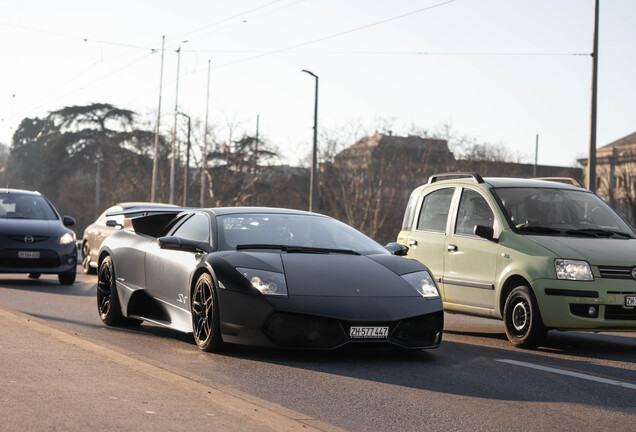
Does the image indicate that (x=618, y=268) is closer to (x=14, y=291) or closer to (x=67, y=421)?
(x=67, y=421)

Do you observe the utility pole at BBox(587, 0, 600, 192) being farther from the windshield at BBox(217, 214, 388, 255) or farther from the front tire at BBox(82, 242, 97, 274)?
the windshield at BBox(217, 214, 388, 255)

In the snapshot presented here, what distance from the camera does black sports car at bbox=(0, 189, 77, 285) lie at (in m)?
17.0

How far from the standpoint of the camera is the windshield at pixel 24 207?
1795 centimetres

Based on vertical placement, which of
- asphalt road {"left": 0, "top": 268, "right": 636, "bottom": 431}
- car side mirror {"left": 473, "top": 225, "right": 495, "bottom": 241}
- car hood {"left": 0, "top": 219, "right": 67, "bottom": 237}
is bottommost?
asphalt road {"left": 0, "top": 268, "right": 636, "bottom": 431}

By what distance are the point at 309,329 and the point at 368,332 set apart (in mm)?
475

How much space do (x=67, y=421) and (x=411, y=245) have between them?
24.0ft

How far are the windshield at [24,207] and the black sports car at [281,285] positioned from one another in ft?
28.8

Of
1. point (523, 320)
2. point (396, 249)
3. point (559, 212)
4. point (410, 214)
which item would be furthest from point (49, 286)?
point (523, 320)

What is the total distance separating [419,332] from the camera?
8.27 m

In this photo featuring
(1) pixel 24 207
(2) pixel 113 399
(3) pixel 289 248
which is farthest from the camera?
(1) pixel 24 207

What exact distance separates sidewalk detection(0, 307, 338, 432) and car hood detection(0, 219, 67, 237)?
9.66 meters

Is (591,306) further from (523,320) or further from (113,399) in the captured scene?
(113,399)

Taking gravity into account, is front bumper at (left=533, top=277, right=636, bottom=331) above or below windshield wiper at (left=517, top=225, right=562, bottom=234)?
below

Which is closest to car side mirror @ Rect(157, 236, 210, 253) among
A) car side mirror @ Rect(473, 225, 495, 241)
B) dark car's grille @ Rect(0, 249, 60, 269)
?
car side mirror @ Rect(473, 225, 495, 241)
